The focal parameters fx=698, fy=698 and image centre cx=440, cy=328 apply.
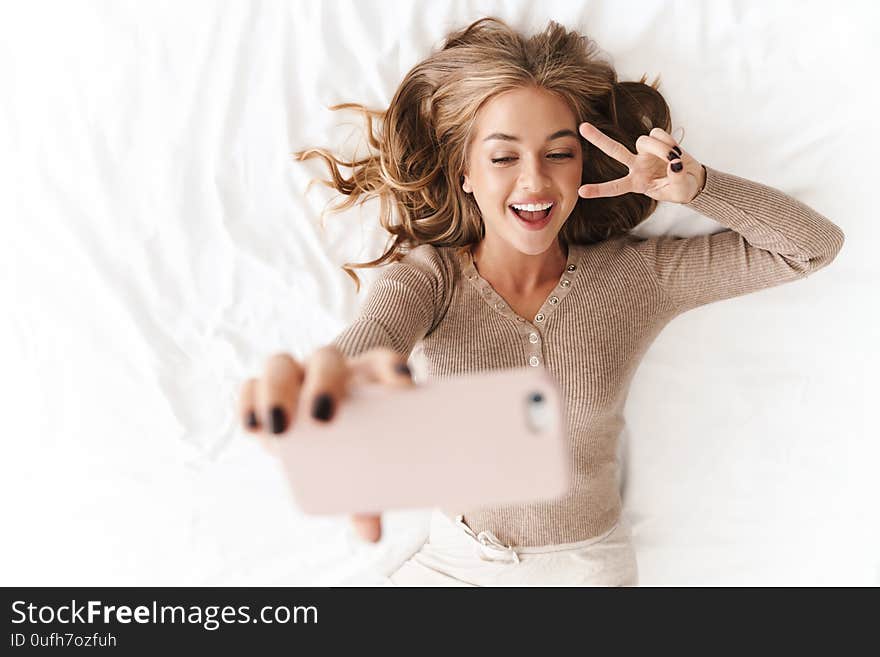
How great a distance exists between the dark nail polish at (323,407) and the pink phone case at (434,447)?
1 centimetres

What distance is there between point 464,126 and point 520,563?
75 cm

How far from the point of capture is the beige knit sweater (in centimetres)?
106

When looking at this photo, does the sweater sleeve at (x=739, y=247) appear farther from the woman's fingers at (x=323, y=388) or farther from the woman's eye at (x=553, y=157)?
the woman's fingers at (x=323, y=388)

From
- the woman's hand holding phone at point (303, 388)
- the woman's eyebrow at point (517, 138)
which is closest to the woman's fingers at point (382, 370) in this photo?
the woman's hand holding phone at point (303, 388)

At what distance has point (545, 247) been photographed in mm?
1045

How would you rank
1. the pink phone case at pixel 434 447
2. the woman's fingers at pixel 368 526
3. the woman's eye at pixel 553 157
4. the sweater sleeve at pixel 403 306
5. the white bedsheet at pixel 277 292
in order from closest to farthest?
1. the pink phone case at pixel 434 447
2. the woman's fingers at pixel 368 526
3. the sweater sleeve at pixel 403 306
4. the woman's eye at pixel 553 157
5. the white bedsheet at pixel 277 292

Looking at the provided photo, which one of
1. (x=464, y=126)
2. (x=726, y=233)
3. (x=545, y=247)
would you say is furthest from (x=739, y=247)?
(x=464, y=126)

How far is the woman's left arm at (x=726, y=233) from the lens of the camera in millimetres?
1044

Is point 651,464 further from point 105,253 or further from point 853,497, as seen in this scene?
point 105,253

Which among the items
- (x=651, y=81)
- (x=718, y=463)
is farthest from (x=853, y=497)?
(x=651, y=81)

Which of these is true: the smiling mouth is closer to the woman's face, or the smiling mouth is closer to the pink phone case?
the woman's face

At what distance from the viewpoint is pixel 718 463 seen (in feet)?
4.53

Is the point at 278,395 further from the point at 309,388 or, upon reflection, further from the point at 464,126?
the point at 464,126
